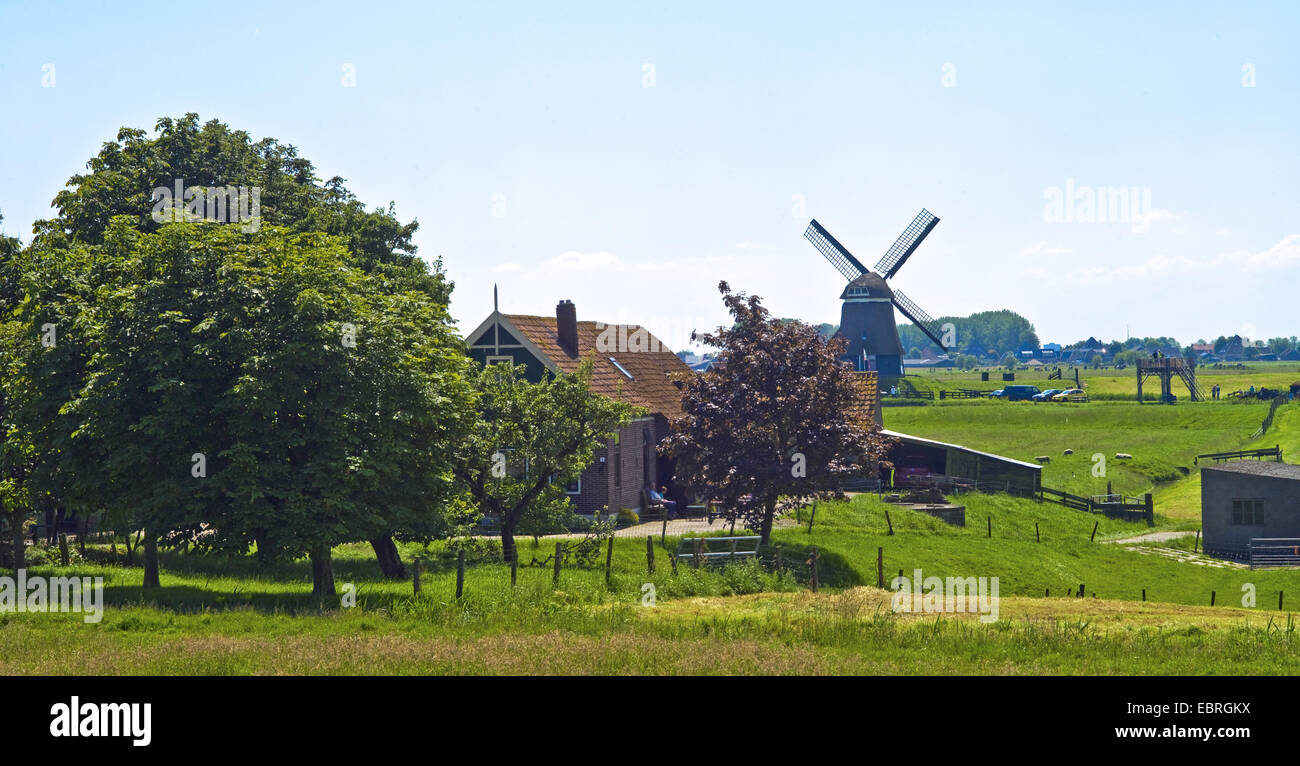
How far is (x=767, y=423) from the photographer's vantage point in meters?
38.3

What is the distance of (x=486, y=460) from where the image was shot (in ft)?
110

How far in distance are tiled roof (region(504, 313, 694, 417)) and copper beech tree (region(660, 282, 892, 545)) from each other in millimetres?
3700

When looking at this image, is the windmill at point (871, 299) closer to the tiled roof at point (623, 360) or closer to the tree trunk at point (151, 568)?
the tiled roof at point (623, 360)

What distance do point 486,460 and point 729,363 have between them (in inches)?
404

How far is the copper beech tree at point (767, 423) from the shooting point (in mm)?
37562

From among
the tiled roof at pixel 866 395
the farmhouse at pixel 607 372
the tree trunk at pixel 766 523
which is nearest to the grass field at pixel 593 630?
the tree trunk at pixel 766 523

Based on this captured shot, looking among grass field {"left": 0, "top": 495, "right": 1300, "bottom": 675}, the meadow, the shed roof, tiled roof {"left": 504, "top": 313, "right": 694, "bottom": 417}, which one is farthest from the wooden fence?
grass field {"left": 0, "top": 495, "right": 1300, "bottom": 675}

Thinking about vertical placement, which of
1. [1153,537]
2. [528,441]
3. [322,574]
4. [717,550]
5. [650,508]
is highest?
[528,441]

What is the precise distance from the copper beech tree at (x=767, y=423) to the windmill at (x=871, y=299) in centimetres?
6215

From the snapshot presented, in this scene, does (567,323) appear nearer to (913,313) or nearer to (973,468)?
(973,468)

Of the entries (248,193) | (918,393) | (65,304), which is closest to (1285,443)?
(918,393)

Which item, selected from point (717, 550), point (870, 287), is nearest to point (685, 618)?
point (717, 550)

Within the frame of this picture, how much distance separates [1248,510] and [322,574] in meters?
41.6

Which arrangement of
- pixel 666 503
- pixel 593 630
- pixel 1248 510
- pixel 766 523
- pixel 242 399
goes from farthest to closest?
pixel 1248 510
pixel 666 503
pixel 766 523
pixel 242 399
pixel 593 630
